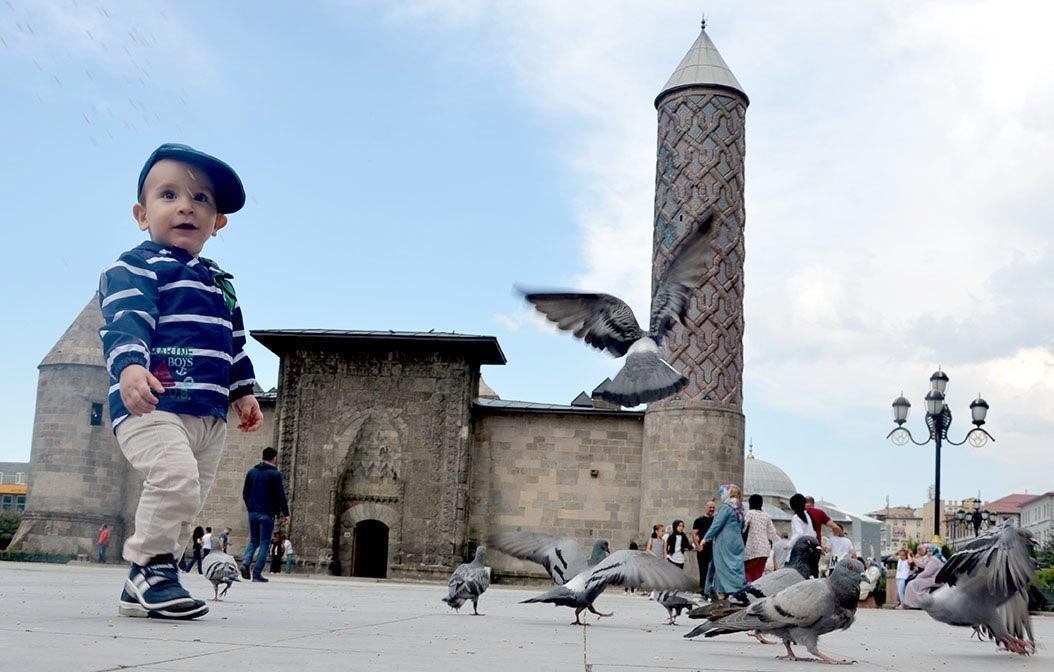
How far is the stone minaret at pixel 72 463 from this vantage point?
1257 inches

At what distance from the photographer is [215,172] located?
6.05 m

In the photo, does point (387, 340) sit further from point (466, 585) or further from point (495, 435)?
point (466, 585)

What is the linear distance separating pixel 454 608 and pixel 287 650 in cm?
461

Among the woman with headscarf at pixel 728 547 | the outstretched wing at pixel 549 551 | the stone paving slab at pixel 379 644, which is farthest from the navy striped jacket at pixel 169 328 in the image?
the woman with headscarf at pixel 728 547

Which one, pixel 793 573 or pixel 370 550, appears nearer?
pixel 793 573

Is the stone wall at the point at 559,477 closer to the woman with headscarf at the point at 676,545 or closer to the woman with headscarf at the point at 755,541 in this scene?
the woman with headscarf at the point at 676,545

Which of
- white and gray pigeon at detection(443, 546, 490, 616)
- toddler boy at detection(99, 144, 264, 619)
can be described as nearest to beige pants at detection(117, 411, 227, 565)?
toddler boy at detection(99, 144, 264, 619)

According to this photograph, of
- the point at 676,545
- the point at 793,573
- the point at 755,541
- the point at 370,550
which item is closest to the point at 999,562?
the point at 793,573

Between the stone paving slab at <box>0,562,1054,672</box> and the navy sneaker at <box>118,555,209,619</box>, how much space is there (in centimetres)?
8

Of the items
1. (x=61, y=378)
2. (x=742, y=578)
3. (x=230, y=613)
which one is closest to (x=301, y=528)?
(x=61, y=378)

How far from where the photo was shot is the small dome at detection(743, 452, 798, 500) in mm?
57031

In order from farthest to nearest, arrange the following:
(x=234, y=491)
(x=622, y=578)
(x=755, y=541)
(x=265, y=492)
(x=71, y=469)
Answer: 1. (x=71, y=469)
2. (x=234, y=491)
3. (x=265, y=492)
4. (x=755, y=541)
5. (x=622, y=578)

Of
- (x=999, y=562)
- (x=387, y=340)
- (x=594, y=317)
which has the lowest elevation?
(x=999, y=562)

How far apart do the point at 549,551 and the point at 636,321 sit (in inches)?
87.5
